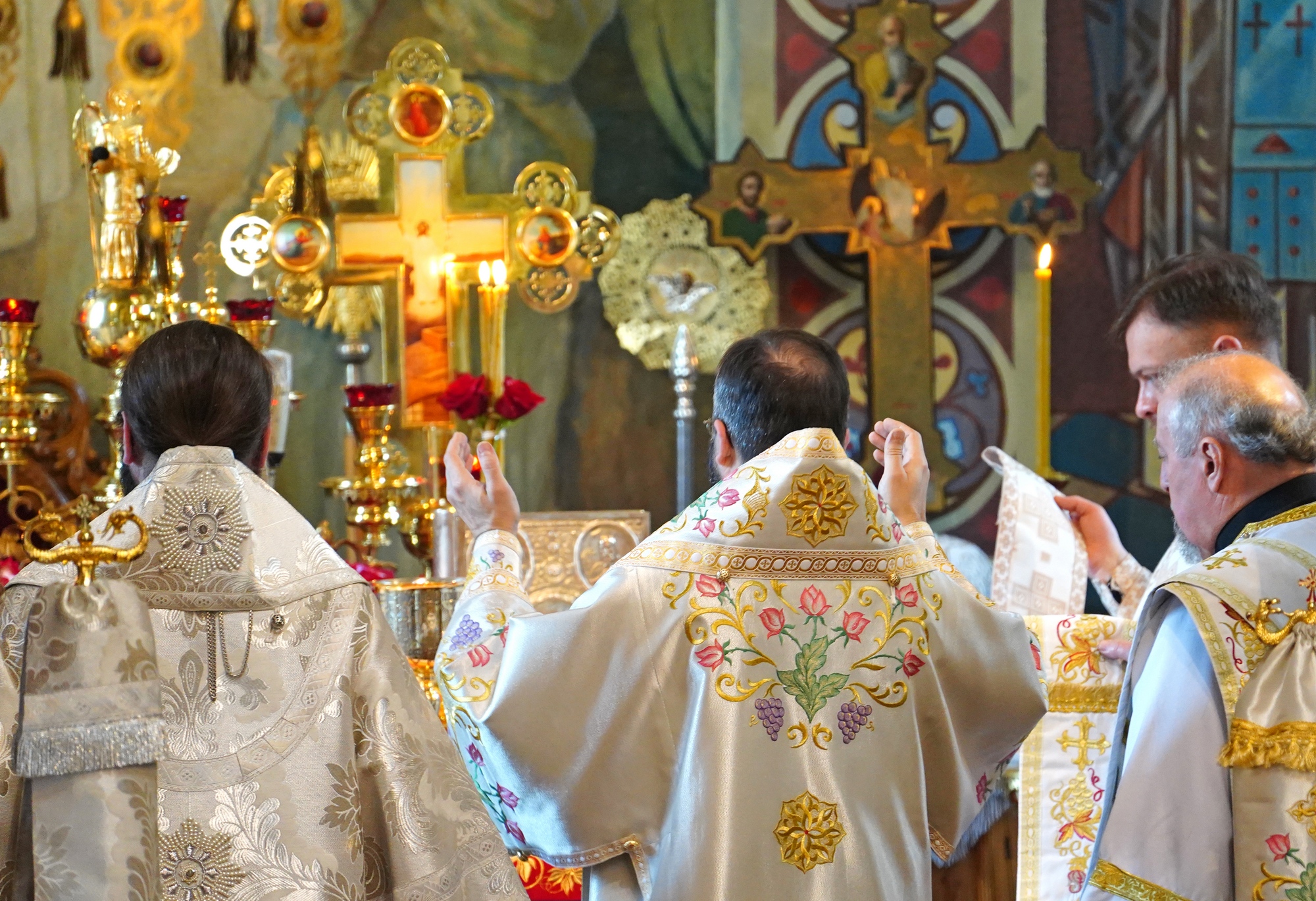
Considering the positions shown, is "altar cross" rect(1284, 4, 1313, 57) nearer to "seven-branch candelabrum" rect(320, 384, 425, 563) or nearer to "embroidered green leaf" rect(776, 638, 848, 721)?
"seven-branch candelabrum" rect(320, 384, 425, 563)

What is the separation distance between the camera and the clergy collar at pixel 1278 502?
235 centimetres

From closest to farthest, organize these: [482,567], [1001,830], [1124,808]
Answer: [1124,808], [482,567], [1001,830]

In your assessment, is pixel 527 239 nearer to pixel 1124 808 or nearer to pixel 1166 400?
pixel 1166 400

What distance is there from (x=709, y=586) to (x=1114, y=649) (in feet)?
4.28

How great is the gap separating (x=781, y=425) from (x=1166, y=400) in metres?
0.72

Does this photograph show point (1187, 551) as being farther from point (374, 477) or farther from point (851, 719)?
point (374, 477)

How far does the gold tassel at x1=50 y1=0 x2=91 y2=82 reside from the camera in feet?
16.3

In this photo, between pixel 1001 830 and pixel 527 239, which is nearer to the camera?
pixel 1001 830

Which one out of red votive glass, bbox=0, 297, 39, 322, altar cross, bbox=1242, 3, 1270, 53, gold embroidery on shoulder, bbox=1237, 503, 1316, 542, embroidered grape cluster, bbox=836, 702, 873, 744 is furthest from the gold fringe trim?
altar cross, bbox=1242, 3, 1270, 53

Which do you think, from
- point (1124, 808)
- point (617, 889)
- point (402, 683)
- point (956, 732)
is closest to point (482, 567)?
point (402, 683)

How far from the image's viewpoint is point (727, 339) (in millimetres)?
5055

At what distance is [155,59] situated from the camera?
5.00m

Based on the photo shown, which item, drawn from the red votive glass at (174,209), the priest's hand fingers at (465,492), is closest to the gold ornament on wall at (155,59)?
the red votive glass at (174,209)

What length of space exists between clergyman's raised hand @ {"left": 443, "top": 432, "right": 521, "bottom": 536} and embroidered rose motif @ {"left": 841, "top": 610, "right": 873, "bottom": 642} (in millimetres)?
613
